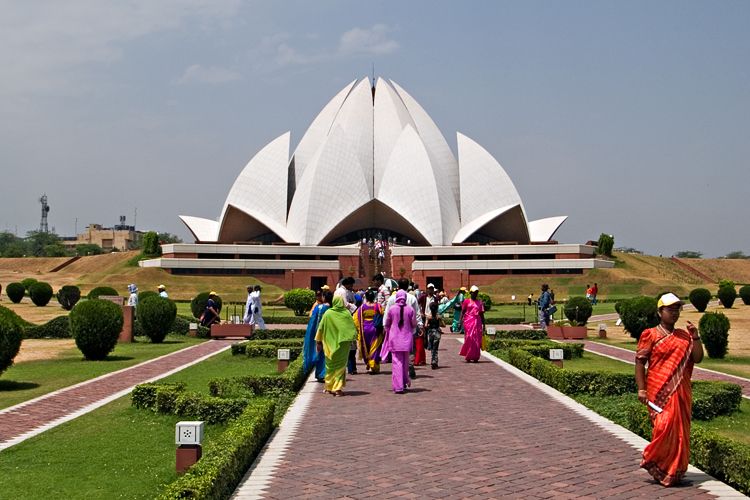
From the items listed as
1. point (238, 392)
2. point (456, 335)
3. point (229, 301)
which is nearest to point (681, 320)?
point (456, 335)

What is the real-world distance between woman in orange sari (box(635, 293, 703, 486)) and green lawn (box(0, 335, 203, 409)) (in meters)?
6.37

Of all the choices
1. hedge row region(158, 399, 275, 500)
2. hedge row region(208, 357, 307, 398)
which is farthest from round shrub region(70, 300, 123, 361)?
hedge row region(158, 399, 275, 500)

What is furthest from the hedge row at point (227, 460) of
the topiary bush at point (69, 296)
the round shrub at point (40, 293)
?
the round shrub at point (40, 293)

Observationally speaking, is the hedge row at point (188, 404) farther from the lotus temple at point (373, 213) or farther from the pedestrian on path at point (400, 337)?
the lotus temple at point (373, 213)

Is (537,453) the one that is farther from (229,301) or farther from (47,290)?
(229,301)

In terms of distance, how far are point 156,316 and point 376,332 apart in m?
6.62

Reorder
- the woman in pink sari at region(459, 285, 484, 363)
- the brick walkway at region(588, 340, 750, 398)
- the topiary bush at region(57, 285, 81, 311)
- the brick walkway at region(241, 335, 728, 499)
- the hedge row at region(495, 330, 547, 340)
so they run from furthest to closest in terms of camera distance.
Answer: the topiary bush at region(57, 285, 81, 311), the hedge row at region(495, 330, 547, 340), the woman in pink sari at region(459, 285, 484, 363), the brick walkway at region(588, 340, 750, 398), the brick walkway at region(241, 335, 728, 499)

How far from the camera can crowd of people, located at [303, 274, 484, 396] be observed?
862 cm

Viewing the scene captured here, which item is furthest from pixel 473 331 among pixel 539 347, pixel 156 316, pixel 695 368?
pixel 156 316

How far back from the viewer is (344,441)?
5957mm

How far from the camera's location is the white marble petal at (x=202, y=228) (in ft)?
162

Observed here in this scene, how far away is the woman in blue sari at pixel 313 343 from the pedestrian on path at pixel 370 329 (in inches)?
25.9

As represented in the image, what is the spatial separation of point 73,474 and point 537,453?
3.13 meters

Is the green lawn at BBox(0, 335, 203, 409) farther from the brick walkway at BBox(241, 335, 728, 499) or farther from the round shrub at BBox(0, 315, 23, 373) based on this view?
the brick walkway at BBox(241, 335, 728, 499)
